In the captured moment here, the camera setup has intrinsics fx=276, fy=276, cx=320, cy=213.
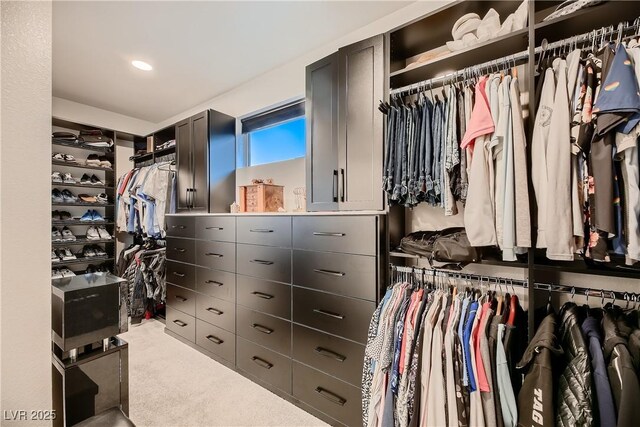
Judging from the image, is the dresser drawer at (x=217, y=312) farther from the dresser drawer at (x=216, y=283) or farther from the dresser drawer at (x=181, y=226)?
the dresser drawer at (x=181, y=226)

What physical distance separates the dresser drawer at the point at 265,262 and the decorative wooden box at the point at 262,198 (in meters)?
0.43

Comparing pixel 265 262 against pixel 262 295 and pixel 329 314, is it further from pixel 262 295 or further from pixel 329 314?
pixel 329 314

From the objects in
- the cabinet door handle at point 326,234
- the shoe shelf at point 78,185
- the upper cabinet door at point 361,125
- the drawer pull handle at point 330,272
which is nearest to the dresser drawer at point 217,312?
the drawer pull handle at point 330,272

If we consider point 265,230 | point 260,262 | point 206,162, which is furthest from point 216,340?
point 206,162

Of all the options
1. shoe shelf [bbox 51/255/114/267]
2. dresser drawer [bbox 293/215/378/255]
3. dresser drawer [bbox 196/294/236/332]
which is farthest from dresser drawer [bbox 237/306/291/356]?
shoe shelf [bbox 51/255/114/267]

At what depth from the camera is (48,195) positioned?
0.83 m

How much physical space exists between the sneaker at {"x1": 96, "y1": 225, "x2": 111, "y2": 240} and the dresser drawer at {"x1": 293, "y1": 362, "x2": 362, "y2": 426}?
11.1ft

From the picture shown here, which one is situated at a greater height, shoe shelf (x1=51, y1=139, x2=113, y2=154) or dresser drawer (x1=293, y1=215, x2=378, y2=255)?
shoe shelf (x1=51, y1=139, x2=113, y2=154)

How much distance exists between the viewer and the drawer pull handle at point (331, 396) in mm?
1687

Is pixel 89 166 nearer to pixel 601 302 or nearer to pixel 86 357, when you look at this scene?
pixel 86 357

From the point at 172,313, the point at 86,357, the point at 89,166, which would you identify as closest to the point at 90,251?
the point at 89,166

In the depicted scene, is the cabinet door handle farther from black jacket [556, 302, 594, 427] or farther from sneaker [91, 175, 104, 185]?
sneaker [91, 175, 104, 185]

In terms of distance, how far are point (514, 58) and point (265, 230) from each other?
5.95ft

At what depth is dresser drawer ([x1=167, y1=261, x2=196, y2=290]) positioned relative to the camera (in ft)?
9.20
